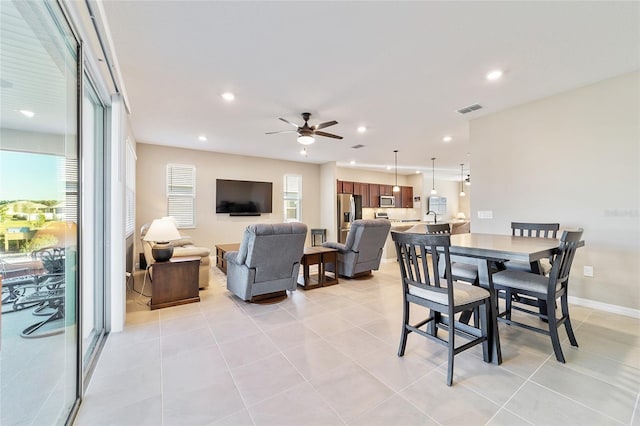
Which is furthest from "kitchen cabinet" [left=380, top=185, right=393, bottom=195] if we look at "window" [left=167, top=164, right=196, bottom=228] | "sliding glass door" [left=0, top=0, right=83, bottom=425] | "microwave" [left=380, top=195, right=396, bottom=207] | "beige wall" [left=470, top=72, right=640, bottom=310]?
"sliding glass door" [left=0, top=0, right=83, bottom=425]

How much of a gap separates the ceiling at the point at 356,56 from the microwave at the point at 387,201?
17.0ft

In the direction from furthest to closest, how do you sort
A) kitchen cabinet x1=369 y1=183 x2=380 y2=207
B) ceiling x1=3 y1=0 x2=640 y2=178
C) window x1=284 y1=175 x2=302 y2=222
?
kitchen cabinet x1=369 y1=183 x2=380 y2=207
window x1=284 y1=175 x2=302 y2=222
ceiling x1=3 y1=0 x2=640 y2=178

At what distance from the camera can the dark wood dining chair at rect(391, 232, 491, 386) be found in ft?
6.05

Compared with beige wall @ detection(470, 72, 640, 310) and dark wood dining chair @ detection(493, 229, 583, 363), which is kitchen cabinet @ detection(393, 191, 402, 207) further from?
dark wood dining chair @ detection(493, 229, 583, 363)

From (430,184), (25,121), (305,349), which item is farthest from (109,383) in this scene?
(430,184)

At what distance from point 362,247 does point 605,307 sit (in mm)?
2986

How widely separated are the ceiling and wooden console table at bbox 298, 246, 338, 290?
2.16 meters

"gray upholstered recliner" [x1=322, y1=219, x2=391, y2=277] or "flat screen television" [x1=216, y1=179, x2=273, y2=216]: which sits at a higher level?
"flat screen television" [x1=216, y1=179, x2=273, y2=216]

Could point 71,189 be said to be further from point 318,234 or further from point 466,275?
point 318,234

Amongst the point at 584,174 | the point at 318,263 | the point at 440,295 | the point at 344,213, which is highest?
the point at 584,174

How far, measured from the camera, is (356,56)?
8.49 feet

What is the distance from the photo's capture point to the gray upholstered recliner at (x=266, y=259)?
3125 mm

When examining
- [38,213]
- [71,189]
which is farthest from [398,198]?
[38,213]

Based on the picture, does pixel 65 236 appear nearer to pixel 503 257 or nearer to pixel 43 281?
pixel 43 281
